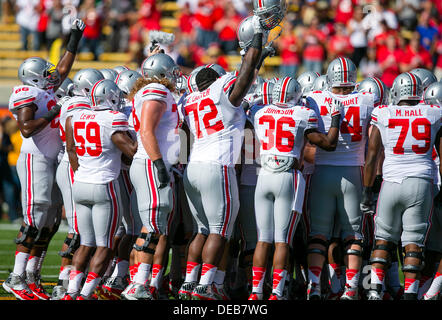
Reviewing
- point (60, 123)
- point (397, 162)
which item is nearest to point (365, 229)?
point (397, 162)

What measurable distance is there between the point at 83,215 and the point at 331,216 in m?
2.32

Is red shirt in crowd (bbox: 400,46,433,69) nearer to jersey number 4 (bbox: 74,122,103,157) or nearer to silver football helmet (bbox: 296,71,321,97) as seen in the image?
silver football helmet (bbox: 296,71,321,97)

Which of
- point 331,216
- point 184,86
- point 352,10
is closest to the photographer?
point 331,216

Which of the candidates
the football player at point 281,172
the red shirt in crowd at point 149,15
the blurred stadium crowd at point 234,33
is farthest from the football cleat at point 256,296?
the red shirt in crowd at point 149,15

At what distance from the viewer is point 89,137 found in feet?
24.0

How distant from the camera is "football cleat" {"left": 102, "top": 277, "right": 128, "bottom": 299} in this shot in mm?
7843

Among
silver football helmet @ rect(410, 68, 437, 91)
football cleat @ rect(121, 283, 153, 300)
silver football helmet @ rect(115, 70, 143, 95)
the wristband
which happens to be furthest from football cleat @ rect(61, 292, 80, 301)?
silver football helmet @ rect(410, 68, 437, 91)

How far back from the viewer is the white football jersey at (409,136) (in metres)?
7.17

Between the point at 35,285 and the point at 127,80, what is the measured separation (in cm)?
231

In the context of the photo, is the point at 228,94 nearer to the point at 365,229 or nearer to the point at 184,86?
the point at 184,86

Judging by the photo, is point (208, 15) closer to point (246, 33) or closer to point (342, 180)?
point (246, 33)

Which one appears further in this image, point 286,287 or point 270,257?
point 270,257

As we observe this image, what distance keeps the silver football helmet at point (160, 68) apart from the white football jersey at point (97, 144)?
1.62 ft

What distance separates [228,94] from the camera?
282 inches
